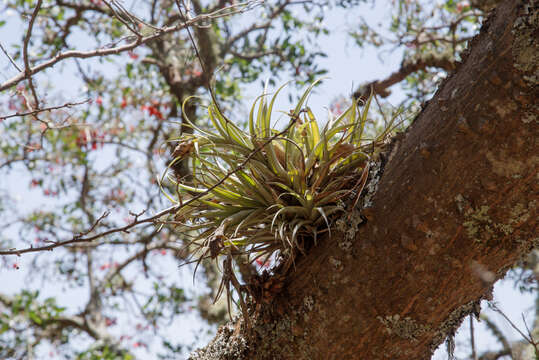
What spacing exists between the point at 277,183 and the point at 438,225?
1.57 feet

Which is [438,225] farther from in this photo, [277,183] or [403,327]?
[277,183]

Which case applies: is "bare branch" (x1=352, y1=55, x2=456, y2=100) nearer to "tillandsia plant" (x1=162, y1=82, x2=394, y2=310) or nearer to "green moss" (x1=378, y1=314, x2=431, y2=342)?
"tillandsia plant" (x1=162, y1=82, x2=394, y2=310)

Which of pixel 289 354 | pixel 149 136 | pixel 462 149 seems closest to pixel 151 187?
pixel 149 136

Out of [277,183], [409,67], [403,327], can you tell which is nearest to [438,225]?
[403,327]

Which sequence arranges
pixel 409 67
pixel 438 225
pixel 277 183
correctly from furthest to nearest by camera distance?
1. pixel 409 67
2. pixel 277 183
3. pixel 438 225

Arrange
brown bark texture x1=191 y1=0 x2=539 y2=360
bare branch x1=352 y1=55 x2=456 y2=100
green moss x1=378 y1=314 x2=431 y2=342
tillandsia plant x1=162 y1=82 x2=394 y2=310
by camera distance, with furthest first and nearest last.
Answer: bare branch x1=352 y1=55 x2=456 y2=100 → tillandsia plant x1=162 y1=82 x2=394 y2=310 → green moss x1=378 y1=314 x2=431 y2=342 → brown bark texture x1=191 y1=0 x2=539 y2=360

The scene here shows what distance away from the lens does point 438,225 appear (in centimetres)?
113

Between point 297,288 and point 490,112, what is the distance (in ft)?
2.15

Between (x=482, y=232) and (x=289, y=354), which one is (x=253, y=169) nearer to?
(x=289, y=354)

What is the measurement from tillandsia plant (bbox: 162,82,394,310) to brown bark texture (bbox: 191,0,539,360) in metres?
0.11

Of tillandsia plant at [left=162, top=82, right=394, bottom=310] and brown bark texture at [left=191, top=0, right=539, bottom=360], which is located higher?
tillandsia plant at [left=162, top=82, right=394, bottom=310]

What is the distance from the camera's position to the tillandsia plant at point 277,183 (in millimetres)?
1405

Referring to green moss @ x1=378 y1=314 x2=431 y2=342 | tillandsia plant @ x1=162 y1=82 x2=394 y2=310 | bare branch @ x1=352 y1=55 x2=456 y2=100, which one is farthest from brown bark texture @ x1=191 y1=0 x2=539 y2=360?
bare branch @ x1=352 y1=55 x2=456 y2=100

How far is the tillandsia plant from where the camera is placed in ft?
4.61
